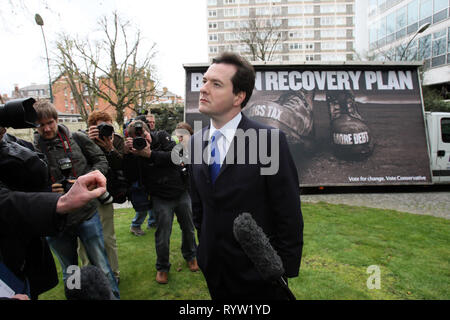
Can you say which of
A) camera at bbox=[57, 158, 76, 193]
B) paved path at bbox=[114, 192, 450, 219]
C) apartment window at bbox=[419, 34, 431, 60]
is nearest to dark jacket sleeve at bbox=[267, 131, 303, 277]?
camera at bbox=[57, 158, 76, 193]

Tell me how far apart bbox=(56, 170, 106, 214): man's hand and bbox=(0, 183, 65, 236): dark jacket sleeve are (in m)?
0.04

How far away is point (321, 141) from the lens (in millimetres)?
8312

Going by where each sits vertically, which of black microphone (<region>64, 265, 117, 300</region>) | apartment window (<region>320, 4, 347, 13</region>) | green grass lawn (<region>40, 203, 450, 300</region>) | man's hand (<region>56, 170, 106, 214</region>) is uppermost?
apartment window (<region>320, 4, 347, 13</region>)

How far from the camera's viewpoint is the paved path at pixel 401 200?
6.88 meters

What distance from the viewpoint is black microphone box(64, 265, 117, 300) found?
88cm

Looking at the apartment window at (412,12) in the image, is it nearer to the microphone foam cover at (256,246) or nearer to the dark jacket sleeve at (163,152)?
the dark jacket sleeve at (163,152)

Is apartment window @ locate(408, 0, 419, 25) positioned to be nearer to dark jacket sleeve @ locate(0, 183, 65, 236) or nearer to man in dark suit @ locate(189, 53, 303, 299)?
man in dark suit @ locate(189, 53, 303, 299)

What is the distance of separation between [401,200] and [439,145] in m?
2.37

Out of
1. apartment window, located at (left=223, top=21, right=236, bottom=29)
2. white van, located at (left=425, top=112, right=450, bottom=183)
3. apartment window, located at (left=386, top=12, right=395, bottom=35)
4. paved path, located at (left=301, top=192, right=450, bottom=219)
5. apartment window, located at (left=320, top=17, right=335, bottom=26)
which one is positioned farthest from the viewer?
apartment window, located at (left=223, top=21, right=236, bottom=29)

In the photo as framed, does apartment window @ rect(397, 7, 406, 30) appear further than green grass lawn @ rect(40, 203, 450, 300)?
Yes

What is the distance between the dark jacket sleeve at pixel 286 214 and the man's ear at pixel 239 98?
1.35 ft

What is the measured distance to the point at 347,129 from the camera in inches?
327

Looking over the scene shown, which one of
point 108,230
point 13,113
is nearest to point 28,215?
point 13,113

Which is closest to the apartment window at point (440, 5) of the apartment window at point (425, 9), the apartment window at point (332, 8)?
the apartment window at point (425, 9)
